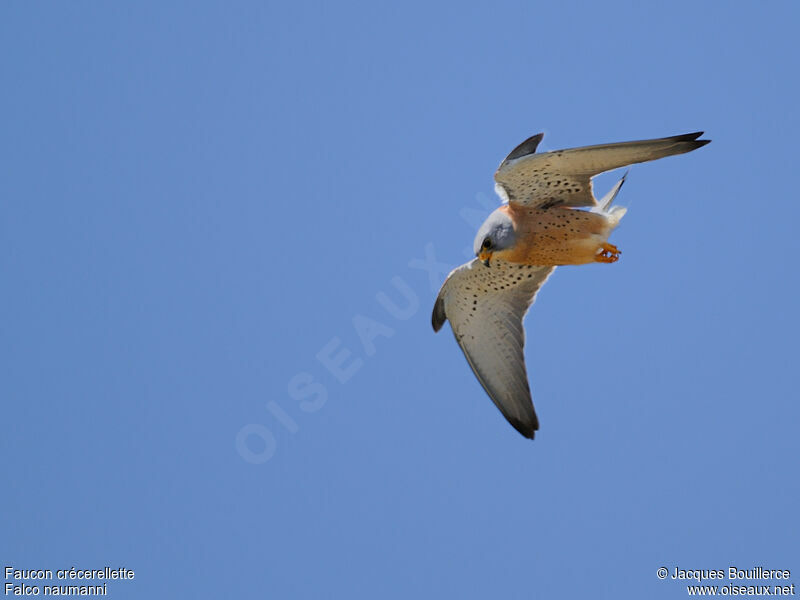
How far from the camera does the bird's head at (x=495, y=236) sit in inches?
369

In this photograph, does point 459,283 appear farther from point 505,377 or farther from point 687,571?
point 687,571

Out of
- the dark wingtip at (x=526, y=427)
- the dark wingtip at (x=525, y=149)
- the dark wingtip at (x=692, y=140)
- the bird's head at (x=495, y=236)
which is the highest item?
the dark wingtip at (x=525, y=149)

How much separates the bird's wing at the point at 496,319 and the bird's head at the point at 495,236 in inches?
21.1


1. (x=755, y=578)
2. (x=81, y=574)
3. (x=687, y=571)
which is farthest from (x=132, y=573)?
(x=755, y=578)

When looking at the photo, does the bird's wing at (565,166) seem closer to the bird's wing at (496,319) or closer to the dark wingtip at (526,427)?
the bird's wing at (496,319)

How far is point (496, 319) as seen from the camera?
10.3 meters

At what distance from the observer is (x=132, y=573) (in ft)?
39.1

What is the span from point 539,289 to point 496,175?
5.10 ft

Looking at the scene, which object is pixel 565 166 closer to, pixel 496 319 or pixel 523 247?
pixel 523 247

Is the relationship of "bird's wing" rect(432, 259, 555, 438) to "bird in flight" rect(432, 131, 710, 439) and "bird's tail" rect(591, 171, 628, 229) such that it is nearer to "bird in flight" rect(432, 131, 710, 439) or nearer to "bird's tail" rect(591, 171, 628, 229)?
"bird in flight" rect(432, 131, 710, 439)

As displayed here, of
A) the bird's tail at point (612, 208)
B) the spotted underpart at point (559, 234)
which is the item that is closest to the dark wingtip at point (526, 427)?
the spotted underpart at point (559, 234)

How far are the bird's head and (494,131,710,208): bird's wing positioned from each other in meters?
0.31

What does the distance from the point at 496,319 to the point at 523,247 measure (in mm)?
1124

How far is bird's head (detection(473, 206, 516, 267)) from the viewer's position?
9.37 meters
